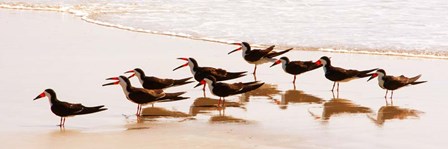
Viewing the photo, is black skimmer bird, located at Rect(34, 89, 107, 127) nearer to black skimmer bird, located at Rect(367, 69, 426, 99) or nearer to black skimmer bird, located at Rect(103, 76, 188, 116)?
black skimmer bird, located at Rect(103, 76, 188, 116)

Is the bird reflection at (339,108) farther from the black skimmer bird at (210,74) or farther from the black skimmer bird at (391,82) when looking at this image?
the black skimmer bird at (210,74)

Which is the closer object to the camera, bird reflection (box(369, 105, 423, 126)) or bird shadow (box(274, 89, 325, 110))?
bird reflection (box(369, 105, 423, 126))

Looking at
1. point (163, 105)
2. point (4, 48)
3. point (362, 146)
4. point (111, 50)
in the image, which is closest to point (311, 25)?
point (111, 50)

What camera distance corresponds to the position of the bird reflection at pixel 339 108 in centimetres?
1070

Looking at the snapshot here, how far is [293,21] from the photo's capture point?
2003 centimetres

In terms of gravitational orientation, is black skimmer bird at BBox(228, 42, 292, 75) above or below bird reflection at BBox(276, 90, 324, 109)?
above

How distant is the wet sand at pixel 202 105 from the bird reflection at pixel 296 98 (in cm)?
1

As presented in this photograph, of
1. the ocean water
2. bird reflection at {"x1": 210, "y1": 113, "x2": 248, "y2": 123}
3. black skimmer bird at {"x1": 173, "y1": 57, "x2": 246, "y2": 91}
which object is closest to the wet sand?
bird reflection at {"x1": 210, "y1": 113, "x2": 248, "y2": 123}

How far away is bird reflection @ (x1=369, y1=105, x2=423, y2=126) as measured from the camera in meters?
10.4

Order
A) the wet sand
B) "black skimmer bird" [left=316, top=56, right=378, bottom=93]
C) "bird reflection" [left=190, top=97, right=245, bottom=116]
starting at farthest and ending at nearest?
"black skimmer bird" [left=316, top=56, right=378, bottom=93], "bird reflection" [left=190, top=97, right=245, bottom=116], the wet sand

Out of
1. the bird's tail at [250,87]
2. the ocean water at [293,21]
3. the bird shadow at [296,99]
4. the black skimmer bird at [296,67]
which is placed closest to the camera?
the bird's tail at [250,87]

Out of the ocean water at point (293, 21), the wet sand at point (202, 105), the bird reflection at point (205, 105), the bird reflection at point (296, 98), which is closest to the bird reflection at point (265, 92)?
the wet sand at point (202, 105)

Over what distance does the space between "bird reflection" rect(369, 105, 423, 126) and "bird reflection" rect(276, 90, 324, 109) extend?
91 centimetres

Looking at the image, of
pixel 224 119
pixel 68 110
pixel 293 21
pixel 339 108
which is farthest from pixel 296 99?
pixel 293 21
